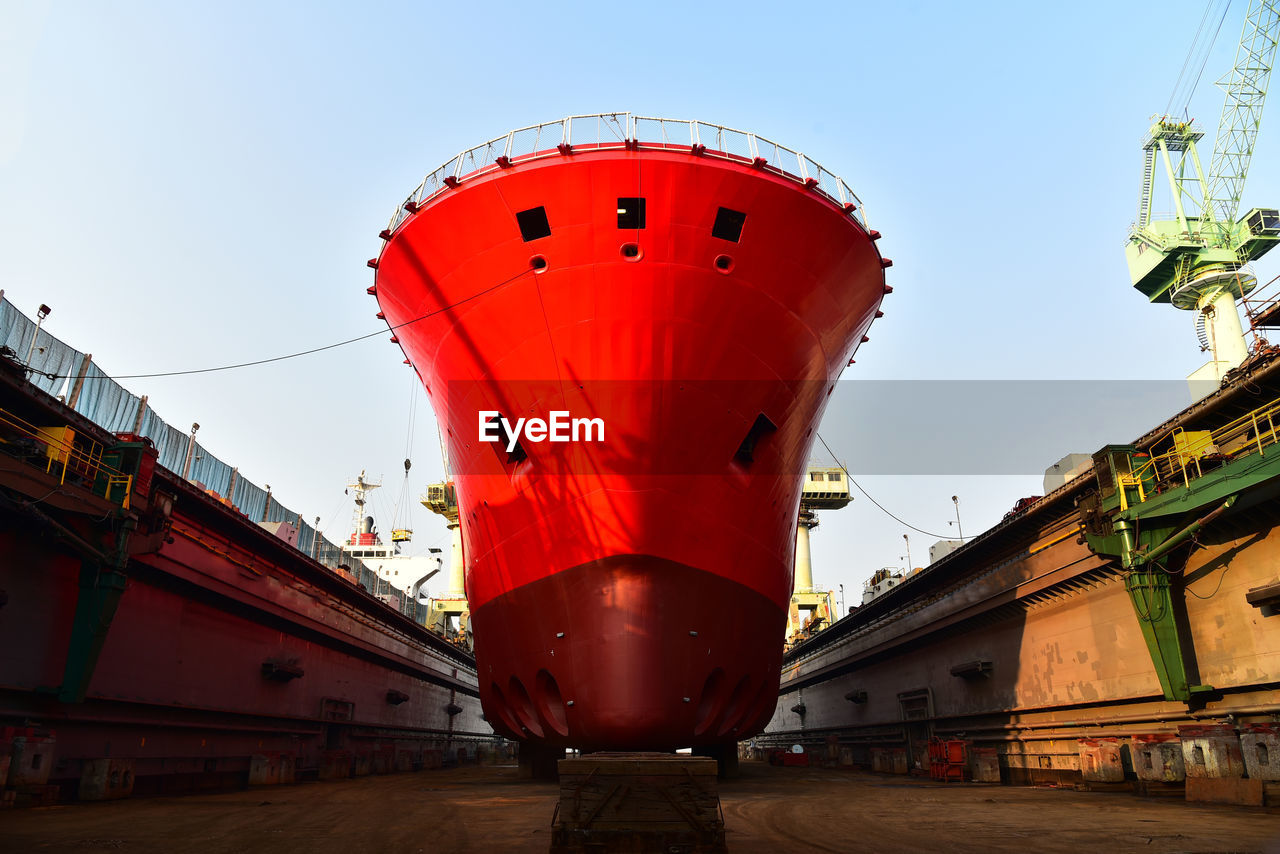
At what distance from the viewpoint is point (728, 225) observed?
1152 centimetres

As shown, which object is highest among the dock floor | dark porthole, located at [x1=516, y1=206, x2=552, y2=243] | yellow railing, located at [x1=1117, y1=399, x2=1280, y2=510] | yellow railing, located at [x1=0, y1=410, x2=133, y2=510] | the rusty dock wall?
dark porthole, located at [x1=516, y1=206, x2=552, y2=243]

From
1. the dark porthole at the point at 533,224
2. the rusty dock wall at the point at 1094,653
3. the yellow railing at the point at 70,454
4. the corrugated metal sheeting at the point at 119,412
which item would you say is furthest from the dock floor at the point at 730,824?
the dark porthole at the point at 533,224

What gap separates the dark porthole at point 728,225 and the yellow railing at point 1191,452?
7.70 m

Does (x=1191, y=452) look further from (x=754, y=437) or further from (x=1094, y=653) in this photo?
(x=754, y=437)

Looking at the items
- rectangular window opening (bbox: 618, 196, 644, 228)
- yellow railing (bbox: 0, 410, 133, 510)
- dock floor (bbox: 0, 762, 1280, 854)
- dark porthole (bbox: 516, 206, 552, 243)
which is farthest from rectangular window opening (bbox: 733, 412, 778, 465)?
yellow railing (bbox: 0, 410, 133, 510)

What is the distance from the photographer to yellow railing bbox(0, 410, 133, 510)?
1045 cm

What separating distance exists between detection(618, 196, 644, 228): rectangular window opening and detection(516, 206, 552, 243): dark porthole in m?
1.12

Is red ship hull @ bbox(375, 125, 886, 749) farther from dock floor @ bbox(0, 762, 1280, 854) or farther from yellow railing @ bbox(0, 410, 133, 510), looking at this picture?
yellow railing @ bbox(0, 410, 133, 510)

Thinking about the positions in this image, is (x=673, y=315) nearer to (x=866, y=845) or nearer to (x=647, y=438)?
(x=647, y=438)

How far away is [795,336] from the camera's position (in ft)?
39.9

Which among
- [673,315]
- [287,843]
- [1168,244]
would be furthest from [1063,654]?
[1168,244]

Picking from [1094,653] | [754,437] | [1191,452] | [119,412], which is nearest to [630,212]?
[754,437]

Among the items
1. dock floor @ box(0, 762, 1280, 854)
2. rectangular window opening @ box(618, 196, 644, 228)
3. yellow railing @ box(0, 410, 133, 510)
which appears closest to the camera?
dock floor @ box(0, 762, 1280, 854)

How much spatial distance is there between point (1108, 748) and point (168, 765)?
1637 centimetres
